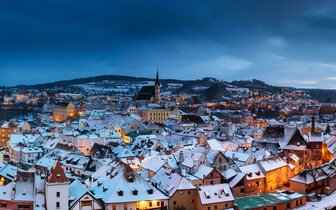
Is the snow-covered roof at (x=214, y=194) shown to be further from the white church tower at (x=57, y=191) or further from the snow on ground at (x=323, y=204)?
the white church tower at (x=57, y=191)

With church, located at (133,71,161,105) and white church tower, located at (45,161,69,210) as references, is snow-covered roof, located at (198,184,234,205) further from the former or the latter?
church, located at (133,71,161,105)

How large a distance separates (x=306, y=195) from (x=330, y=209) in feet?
13.7

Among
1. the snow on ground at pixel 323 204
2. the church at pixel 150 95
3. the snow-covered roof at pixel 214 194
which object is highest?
the church at pixel 150 95

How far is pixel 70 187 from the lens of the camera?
37.1 meters

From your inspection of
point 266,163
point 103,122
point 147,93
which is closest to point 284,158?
point 266,163

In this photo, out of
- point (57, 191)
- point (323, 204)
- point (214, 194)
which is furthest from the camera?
point (323, 204)

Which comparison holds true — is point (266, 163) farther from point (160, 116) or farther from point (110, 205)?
point (160, 116)

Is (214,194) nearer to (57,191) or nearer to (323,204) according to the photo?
(323,204)

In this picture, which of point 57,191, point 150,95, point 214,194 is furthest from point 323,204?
point 150,95

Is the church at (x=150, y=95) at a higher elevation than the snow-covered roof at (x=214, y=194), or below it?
higher

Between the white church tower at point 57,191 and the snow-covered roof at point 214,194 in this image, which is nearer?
the white church tower at point 57,191

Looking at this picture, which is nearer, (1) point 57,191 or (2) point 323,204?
(1) point 57,191

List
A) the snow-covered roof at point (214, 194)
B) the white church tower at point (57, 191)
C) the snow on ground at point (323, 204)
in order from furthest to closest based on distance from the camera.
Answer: the snow on ground at point (323, 204), the snow-covered roof at point (214, 194), the white church tower at point (57, 191)

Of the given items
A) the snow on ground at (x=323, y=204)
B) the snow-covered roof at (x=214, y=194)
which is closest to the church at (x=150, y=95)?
the snow on ground at (x=323, y=204)
